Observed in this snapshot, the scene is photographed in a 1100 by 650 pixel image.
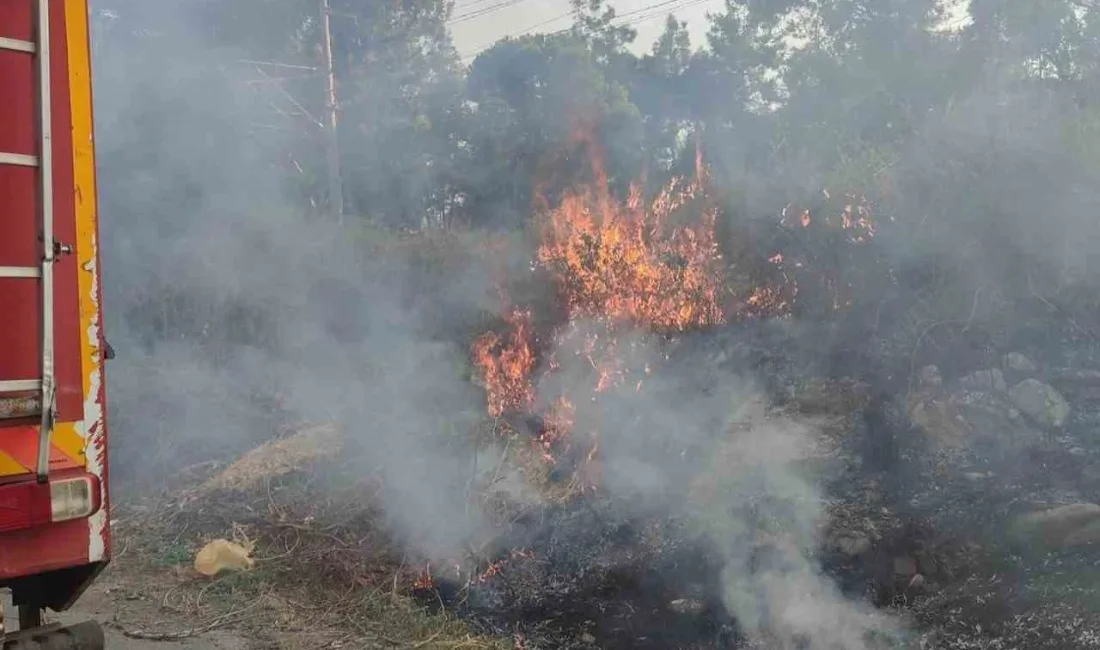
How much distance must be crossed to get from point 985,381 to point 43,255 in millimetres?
6531

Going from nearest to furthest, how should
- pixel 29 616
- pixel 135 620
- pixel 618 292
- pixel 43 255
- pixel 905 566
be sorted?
pixel 43 255, pixel 29 616, pixel 135 620, pixel 905 566, pixel 618 292

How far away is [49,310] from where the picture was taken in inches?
80.9

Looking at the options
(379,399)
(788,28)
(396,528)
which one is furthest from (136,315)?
(788,28)

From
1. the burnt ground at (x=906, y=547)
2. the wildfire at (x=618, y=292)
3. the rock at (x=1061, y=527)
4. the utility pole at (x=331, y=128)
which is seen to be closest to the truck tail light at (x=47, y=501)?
the burnt ground at (x=906, y=547)

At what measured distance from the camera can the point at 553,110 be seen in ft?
52.7

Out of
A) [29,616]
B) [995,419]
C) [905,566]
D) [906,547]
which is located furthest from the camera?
[995,419]

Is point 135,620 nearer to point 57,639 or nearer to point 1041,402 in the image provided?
point 57,639

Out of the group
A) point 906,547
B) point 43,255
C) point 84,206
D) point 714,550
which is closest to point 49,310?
point 43,255

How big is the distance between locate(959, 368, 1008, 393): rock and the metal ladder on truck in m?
6.33

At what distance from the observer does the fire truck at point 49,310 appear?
2.05m

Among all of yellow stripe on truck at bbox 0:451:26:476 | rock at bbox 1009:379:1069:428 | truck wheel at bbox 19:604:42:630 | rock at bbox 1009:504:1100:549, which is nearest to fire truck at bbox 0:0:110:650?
yellow stripe on truck at bbox 0:451:26:476

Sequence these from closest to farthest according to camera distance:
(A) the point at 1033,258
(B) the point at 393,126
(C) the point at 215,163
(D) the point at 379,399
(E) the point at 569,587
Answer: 1. (E) the point at 569,587
2. (A) the point at 1033,258
3. (D) the point at 379,399
4. (C) the point at 215,163
5. (B) the point at 393,126

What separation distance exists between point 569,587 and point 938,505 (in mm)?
2553

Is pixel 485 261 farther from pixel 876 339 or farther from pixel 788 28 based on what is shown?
pixel 788 28
